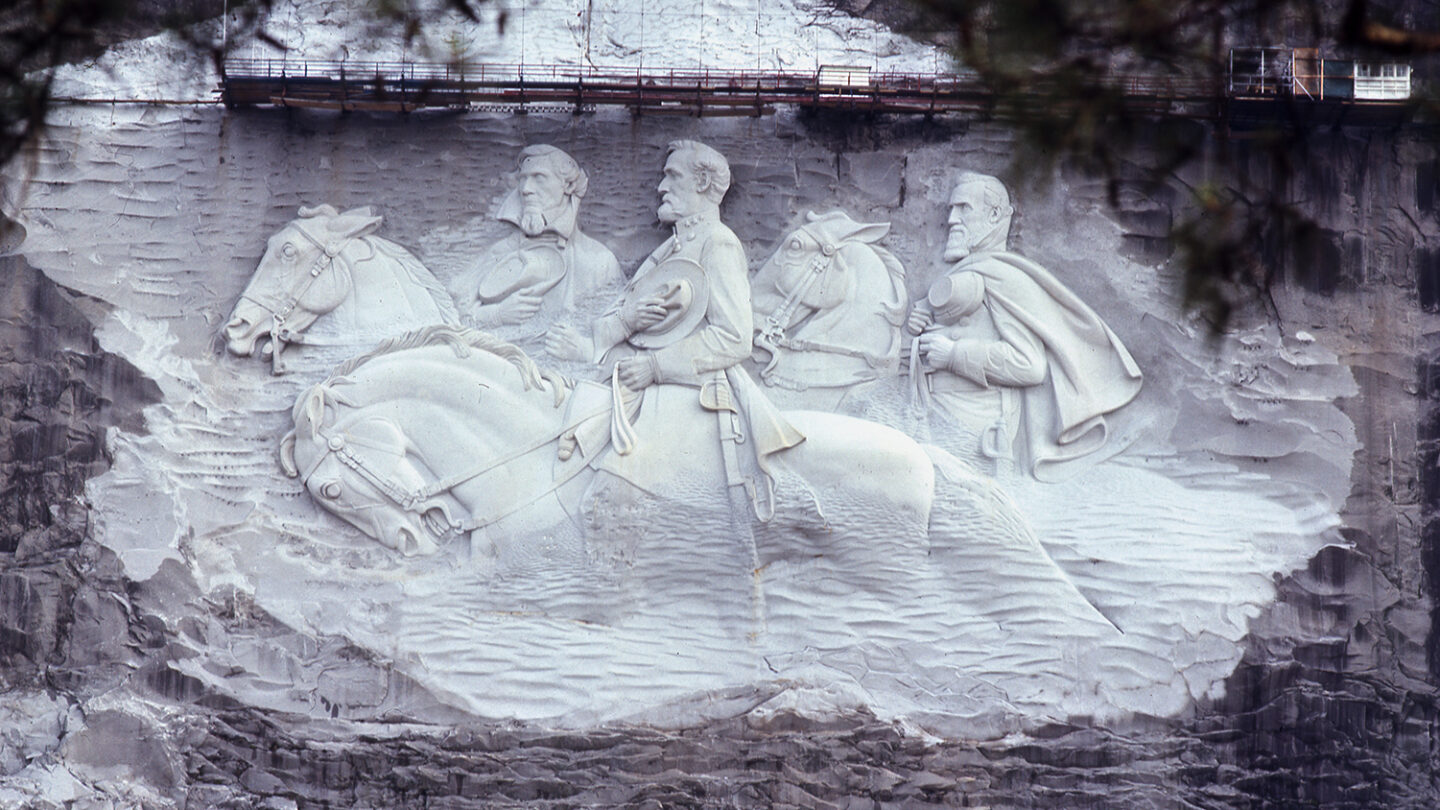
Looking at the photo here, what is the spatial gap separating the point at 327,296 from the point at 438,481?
1.30 metres

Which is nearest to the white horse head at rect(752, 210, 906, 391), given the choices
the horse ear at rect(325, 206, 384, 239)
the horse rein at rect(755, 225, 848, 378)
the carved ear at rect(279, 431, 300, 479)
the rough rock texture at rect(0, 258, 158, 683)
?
the horse rein at rect(755, 225, 848, 378)

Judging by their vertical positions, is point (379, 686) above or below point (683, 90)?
below

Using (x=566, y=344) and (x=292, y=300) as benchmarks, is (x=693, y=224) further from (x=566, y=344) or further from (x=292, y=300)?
(x=292, y=300)

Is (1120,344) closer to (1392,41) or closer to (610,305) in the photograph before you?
(610,305)

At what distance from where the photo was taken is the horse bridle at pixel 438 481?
401 inches

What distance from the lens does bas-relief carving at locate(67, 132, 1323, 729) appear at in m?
10.1

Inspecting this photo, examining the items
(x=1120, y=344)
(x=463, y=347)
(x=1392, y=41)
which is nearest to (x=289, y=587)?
(x=463, y=347)

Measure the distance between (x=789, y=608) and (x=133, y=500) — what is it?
12.1ft

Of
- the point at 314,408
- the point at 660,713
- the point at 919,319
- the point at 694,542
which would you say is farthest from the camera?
the point at 919,319

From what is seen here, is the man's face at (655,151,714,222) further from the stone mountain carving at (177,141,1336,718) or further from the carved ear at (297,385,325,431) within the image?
the carved ear at (297,385,325,431)

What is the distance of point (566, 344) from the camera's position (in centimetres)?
1059

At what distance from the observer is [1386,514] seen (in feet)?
34.6

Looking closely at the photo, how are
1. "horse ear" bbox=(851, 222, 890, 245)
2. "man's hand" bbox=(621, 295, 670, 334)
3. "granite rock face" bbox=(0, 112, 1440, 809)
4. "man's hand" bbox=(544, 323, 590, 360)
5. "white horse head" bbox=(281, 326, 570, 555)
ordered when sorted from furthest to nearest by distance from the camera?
"horse ear" bbox=(851, 222, 890, 245)
"man's hand" bbox=(544, 323, 590, 360)
"man's hand" bbox=(621, 295, 670, 334)
"white horse head" bbox=(281, 326, 570, 555)
"granite rock face" bbox=(0, 112, 1440, 809)

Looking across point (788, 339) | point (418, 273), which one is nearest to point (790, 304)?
point (788, 339)
